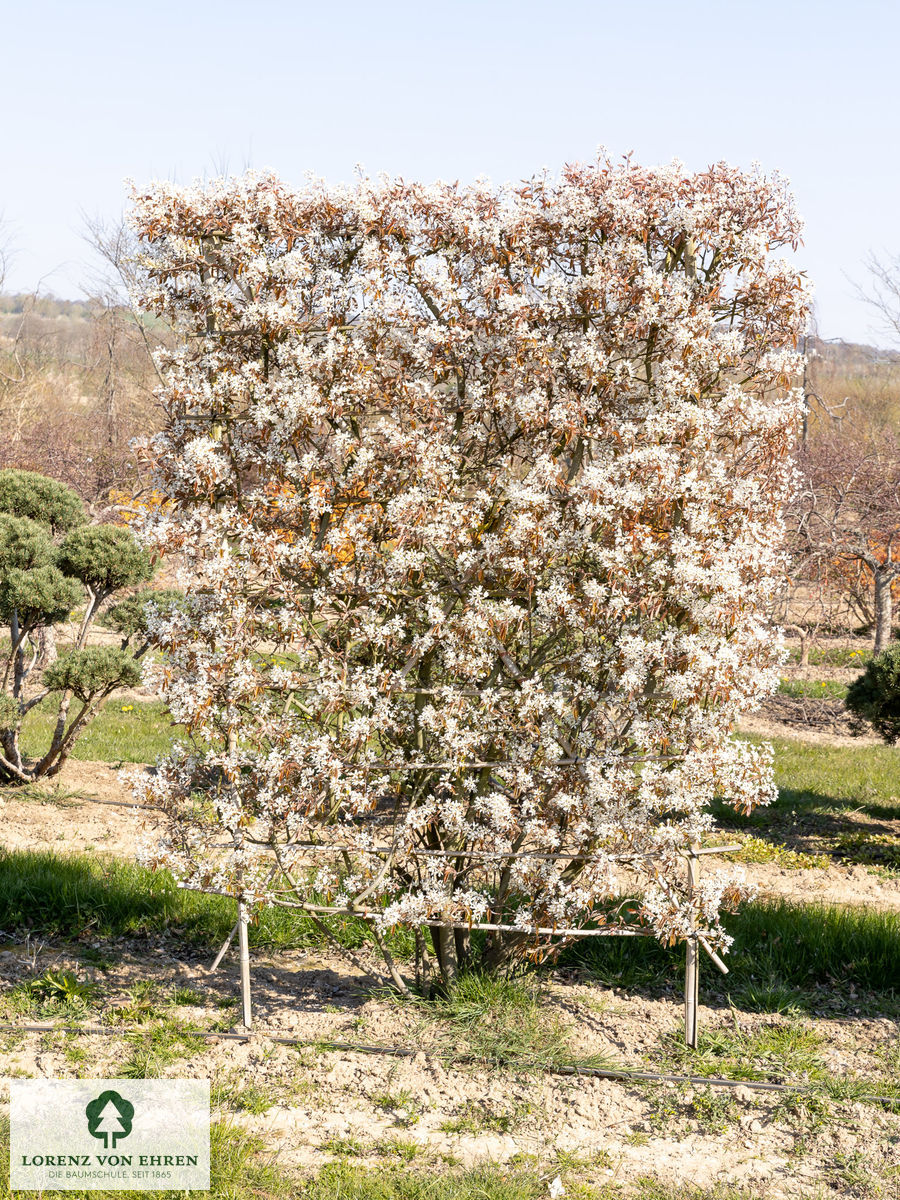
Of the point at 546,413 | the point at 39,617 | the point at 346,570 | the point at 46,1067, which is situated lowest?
the point at 46,1067

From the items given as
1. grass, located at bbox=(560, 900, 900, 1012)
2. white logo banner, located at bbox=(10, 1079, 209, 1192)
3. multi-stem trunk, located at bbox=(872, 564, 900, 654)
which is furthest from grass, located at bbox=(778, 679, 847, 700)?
white logo banner, located at bbox=(10, 1079, 209, 1192)

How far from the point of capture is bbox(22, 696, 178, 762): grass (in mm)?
8930

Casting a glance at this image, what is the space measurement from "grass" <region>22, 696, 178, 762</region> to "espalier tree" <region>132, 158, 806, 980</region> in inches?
168

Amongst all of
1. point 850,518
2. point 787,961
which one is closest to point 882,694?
point 787,961

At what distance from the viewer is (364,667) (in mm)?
4184

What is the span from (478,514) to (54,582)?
4.10m

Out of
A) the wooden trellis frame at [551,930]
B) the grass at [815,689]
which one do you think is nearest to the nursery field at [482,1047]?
the wooden trellis frame at [551,930]

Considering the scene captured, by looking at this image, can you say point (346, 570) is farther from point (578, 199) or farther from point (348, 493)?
point (578, 199)

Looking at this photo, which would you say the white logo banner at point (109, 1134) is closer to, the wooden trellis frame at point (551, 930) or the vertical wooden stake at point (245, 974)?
the vertical wooden stake at point (245, 974)

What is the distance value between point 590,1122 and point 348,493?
8.41 ft

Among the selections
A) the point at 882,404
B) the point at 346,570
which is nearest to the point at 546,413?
the point at 346,570

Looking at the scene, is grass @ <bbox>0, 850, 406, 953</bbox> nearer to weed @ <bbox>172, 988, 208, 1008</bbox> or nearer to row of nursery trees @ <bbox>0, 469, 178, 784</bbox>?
weed @ <bbox>172, 988, 208, 1008</bbox>

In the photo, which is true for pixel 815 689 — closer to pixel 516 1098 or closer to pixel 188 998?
pixel 516 1098

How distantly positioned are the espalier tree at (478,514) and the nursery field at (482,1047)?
1.87 feet
